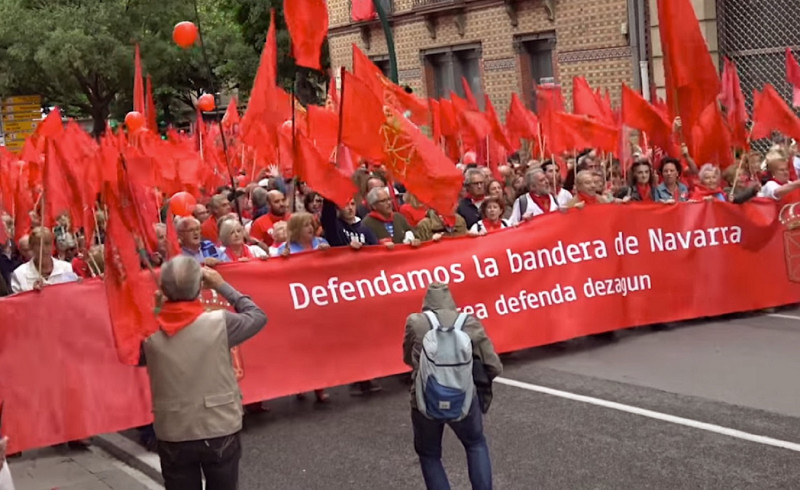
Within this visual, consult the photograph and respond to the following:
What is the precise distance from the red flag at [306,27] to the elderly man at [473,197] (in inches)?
75.6

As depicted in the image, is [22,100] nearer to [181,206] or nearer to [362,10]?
[362,10]

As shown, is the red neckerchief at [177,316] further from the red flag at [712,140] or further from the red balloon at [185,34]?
the red flag at [712,140]

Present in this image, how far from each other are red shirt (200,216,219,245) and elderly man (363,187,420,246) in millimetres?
1733

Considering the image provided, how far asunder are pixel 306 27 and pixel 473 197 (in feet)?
7.57

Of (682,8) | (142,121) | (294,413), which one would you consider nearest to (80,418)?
(294,413)

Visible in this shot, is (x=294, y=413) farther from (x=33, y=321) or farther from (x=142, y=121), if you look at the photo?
(x=142, y=121)

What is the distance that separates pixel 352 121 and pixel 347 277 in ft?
4.00

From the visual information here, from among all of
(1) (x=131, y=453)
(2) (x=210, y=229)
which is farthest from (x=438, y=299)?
(2) (x=210, y=229)

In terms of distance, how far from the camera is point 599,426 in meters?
8.48

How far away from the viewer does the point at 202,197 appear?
15.6 metres

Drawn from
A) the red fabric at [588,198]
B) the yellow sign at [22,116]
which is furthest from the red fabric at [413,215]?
the yellow sign at [22,116]

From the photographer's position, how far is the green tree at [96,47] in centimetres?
4000

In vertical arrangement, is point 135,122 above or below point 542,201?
Answer: above

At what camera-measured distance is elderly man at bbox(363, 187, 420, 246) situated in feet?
33.9
